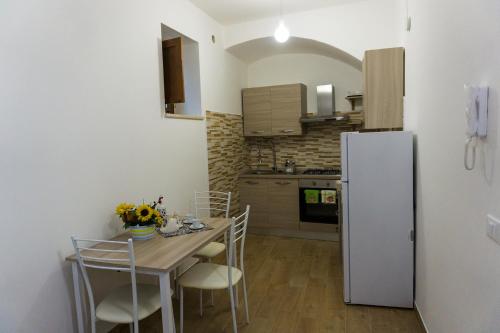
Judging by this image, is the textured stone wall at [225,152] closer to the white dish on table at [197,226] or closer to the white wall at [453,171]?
the white dish on table at [197,226]

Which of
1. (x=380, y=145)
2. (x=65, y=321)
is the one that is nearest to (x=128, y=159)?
(x=65, y=321)

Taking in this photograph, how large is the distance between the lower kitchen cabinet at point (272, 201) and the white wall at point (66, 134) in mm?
1823

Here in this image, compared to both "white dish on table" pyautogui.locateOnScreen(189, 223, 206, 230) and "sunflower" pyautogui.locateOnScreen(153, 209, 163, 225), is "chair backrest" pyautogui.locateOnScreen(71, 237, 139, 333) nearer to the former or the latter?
"sunflower" pyautogui.locateOnScreen(153, 209, 163, 225)

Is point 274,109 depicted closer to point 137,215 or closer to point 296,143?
point 296,143

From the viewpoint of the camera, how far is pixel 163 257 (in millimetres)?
1901

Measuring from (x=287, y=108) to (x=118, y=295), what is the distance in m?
3.37

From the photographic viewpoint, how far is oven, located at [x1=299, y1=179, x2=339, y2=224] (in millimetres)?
4273

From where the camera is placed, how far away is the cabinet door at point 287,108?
460 cm

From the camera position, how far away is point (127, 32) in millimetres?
2588

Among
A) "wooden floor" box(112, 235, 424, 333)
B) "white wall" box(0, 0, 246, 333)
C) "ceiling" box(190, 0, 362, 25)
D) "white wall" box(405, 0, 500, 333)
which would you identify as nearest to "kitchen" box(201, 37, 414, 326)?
"white wall" box(405, 0, 500, 333)

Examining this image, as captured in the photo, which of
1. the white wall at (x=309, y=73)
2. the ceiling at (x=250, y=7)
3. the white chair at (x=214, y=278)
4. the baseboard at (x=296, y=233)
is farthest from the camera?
the white wall at (x=309, y=73)

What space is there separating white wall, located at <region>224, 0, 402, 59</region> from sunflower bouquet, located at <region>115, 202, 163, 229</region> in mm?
2872

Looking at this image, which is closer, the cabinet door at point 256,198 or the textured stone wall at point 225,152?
the textured stone wall at point 225,152

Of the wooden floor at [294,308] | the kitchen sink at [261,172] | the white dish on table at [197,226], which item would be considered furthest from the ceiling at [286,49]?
the white dish on table at [197,226]
